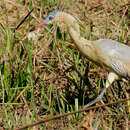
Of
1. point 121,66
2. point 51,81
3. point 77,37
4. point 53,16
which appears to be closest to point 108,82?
point 121,66

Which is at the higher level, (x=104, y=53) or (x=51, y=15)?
(x=51, y=15)

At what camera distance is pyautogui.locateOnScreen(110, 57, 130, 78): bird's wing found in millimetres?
4379

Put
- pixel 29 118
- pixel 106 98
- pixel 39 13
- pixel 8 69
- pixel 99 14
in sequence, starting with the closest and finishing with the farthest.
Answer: pixel 29 118 < pixel 8 69 < pixel 106 98 < pixel 39 13 < pixel 99 14

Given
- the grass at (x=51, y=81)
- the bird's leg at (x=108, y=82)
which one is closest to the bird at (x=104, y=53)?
the bird's leg at (x=108, y=82)

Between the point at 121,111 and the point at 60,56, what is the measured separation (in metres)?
1.12

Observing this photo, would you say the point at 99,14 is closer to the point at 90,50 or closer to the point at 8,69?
the point at 90,50

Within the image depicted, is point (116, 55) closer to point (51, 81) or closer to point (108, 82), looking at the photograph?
point (108, 82)

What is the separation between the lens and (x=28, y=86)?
4.38 meters

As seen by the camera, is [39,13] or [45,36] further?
[39,13]

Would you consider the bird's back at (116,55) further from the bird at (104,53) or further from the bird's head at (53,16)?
the bird's head at (53,16)

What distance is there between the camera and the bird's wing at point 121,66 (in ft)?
14.4

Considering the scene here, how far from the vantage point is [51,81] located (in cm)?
457

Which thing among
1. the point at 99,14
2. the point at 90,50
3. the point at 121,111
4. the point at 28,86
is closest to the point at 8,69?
the point at 28,86

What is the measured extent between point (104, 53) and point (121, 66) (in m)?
0.25
